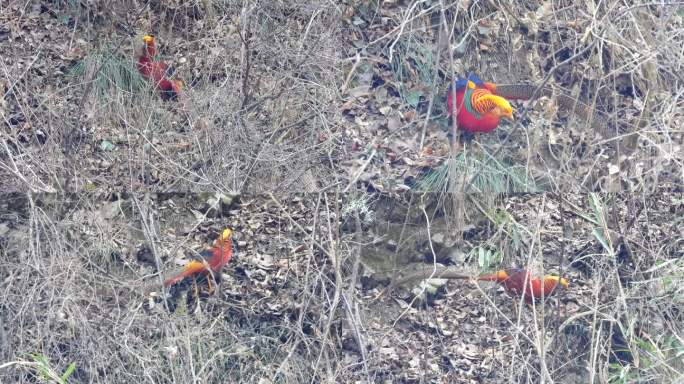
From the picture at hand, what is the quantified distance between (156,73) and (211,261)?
4.43 feet

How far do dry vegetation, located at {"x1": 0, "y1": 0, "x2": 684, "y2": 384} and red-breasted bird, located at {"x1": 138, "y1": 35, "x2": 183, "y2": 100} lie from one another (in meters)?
0.08

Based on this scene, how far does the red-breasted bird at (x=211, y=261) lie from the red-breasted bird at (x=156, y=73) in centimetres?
107

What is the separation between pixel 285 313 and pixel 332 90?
59.8 inches

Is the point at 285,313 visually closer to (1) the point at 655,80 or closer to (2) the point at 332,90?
(2) the point at 332,90

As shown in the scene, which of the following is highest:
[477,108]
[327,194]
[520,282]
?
[477,108]

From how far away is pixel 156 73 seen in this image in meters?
4.79

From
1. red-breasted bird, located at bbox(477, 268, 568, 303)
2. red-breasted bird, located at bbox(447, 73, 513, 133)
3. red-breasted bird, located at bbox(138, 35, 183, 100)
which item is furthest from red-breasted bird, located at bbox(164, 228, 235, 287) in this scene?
red-breasted bird, located at bbox(447, 73, 513, 133)

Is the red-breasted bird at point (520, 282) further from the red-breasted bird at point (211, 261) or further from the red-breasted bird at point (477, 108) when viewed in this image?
the red-breasted bird at point (211, 261)

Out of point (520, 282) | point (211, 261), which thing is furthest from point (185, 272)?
point (520, 282)

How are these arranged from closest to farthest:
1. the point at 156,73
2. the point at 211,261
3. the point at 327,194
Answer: the point at 211,261, the point at 327,194, the point at 156,73

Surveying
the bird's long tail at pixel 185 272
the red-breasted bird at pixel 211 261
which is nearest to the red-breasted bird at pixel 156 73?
the red-breasted bird at pixel 211 261

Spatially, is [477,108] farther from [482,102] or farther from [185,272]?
[185,272]

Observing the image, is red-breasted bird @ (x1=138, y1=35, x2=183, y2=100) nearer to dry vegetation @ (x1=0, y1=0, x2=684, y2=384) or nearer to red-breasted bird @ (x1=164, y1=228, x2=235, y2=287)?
dry vegetation @ (x1=0, y1=0, x2=684, y2=384)

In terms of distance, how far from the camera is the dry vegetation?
3.86m
